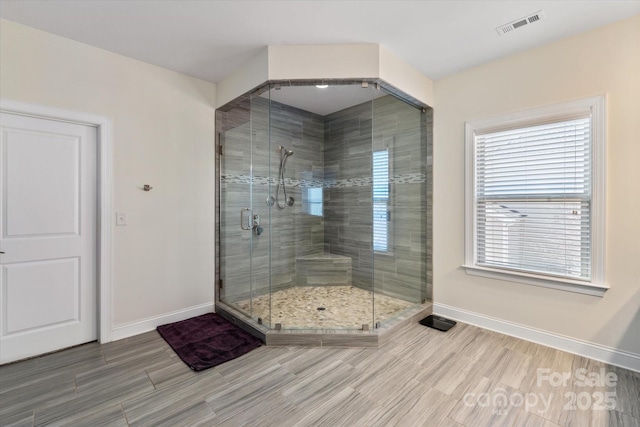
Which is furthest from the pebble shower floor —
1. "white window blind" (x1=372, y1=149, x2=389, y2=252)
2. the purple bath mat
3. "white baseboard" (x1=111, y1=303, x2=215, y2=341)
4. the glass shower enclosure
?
"white window blind" (x1=372, y1=149, x2=389, y2=252)

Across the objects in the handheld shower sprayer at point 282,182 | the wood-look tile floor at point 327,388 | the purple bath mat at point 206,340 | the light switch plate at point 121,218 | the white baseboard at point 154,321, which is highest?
the handheld shower sprayer at point 282,182

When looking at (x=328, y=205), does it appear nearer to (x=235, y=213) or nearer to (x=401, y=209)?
(x=401, y=209)

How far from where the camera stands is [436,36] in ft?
7.73

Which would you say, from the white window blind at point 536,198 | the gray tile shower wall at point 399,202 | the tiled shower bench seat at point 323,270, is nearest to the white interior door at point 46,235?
the tiled shower bench seat at point 323,270

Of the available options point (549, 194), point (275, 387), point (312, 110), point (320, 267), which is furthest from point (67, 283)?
point (549, 194)

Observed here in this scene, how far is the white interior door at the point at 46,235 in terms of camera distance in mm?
2203

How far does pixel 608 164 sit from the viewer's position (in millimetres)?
2172

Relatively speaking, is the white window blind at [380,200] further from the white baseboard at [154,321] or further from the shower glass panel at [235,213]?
the white baseboard at [154,321]

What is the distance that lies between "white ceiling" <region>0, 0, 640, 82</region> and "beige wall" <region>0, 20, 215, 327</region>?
19 cm

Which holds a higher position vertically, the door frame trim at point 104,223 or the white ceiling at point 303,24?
the white ceiling at point 303,24

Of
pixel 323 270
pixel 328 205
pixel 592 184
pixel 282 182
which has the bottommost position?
pixel 323 270

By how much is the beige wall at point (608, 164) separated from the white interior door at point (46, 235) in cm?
347

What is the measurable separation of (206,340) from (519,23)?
3667 millimetres

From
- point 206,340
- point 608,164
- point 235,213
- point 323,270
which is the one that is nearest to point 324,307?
point 323,270
